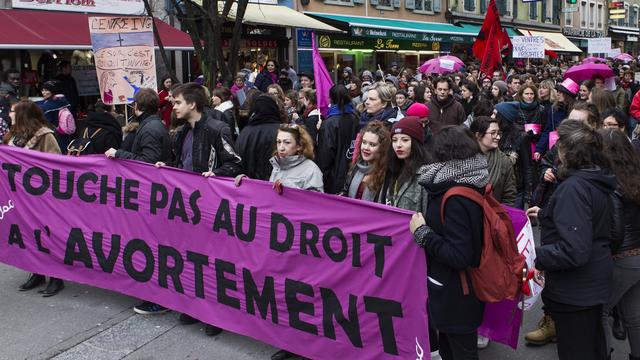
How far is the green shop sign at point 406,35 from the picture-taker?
2100 cm

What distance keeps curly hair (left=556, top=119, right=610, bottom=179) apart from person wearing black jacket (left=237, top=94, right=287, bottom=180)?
99.2 inches

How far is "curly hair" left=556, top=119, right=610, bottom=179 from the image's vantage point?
10.7 feet

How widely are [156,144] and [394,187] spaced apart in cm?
216

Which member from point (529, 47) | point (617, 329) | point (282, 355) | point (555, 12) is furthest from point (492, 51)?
point (555, 12)

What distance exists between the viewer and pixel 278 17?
18.2 m

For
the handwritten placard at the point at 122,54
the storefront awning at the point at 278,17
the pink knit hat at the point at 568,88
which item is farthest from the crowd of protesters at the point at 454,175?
the storefront awning at the point at 278,17

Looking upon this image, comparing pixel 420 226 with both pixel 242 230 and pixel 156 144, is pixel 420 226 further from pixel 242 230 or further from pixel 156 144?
pixel 156 144

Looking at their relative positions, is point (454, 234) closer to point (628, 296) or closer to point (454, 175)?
point (454, 175)

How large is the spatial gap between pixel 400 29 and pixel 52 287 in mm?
19090

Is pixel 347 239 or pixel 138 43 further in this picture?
pixel 138 43

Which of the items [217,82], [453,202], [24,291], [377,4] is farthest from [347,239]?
[377,4]

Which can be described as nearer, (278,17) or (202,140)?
(202,140)

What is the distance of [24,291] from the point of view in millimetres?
5586

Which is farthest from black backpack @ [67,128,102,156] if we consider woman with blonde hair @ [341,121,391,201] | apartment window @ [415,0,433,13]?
apartment window @ [415,0,433,13]
